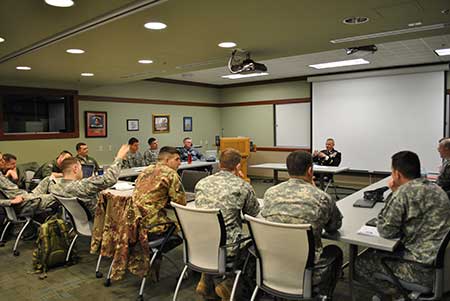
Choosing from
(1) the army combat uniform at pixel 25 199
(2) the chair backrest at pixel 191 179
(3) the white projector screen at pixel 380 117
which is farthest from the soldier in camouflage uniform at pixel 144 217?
(3) the white projector screen at pixel 380 117

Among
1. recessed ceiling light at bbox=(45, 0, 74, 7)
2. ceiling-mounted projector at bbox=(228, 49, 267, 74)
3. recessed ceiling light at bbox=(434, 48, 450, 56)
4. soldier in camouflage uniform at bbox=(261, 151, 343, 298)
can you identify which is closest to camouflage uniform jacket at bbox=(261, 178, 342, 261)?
soldier in camouflage uniform at bbox=(261, 151, 343, 298)

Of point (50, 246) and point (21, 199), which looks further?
point (21, 199)

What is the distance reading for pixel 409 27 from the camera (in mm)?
3395

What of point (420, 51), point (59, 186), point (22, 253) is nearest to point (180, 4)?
point (59, 186)

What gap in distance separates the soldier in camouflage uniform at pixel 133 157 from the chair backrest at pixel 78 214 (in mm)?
3534

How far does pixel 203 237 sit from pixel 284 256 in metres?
0.68

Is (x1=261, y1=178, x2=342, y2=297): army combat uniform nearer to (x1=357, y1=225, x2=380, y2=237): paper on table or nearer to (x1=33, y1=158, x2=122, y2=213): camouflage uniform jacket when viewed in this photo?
(x1=357, y1=225, x2=380, y2=237): paper on table

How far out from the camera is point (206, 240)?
2.59 meters

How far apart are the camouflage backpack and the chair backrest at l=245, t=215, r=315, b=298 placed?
2.46m

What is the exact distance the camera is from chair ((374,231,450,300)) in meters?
2.06

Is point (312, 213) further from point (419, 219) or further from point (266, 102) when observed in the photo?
point (266, 102)

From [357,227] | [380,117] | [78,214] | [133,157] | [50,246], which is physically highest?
[380,117]

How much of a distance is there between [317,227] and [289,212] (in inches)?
7.9

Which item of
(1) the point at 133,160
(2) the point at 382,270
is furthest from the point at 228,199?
(1) the point at 133,160
